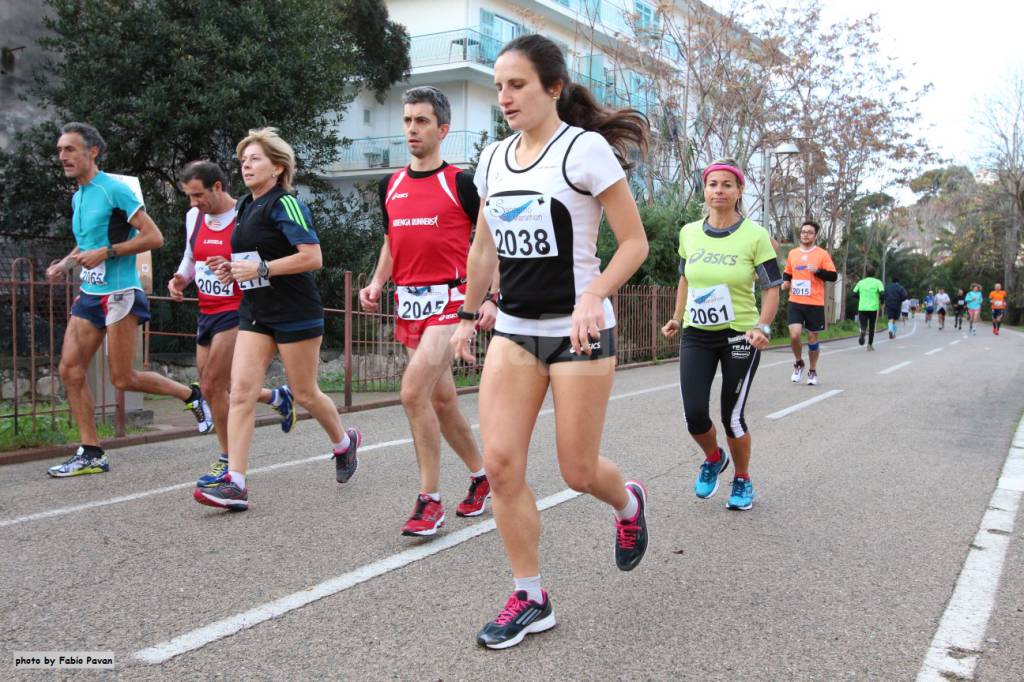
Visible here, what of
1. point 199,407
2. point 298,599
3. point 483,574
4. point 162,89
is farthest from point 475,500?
point 162,89

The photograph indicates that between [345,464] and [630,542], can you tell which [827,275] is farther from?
[630,542]

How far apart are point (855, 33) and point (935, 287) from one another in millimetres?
65415

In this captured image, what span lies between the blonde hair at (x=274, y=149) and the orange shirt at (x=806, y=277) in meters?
8.49

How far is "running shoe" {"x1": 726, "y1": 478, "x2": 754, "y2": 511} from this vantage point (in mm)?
5027

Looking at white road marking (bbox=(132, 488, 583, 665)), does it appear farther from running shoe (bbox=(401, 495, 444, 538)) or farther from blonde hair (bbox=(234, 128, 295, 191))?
blonde hair (bbox=(234, 128, 295, 191))

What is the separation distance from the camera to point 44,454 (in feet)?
22.1

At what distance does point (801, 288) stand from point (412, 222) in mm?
8830

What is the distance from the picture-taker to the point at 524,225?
309 centimetres

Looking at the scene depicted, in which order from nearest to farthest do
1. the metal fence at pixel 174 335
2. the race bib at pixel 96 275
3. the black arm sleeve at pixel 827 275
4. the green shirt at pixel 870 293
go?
1. the race bib at pixel 96 275
2. the metal fence at pixel 174 335
3. the black arm sleeve at pixel 827 275
4. the green shirt at pixel 870 293

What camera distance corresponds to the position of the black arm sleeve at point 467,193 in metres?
4.50

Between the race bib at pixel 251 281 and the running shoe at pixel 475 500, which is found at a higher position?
the race bib at pixel 251 281

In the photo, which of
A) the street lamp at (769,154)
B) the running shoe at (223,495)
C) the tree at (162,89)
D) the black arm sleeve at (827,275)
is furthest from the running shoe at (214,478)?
the street lamp at (769,154)

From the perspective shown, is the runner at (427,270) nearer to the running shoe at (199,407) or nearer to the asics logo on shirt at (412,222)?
the asics logo on shirt at (412,222)

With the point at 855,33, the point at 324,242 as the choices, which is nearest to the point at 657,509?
the point at 324,242
